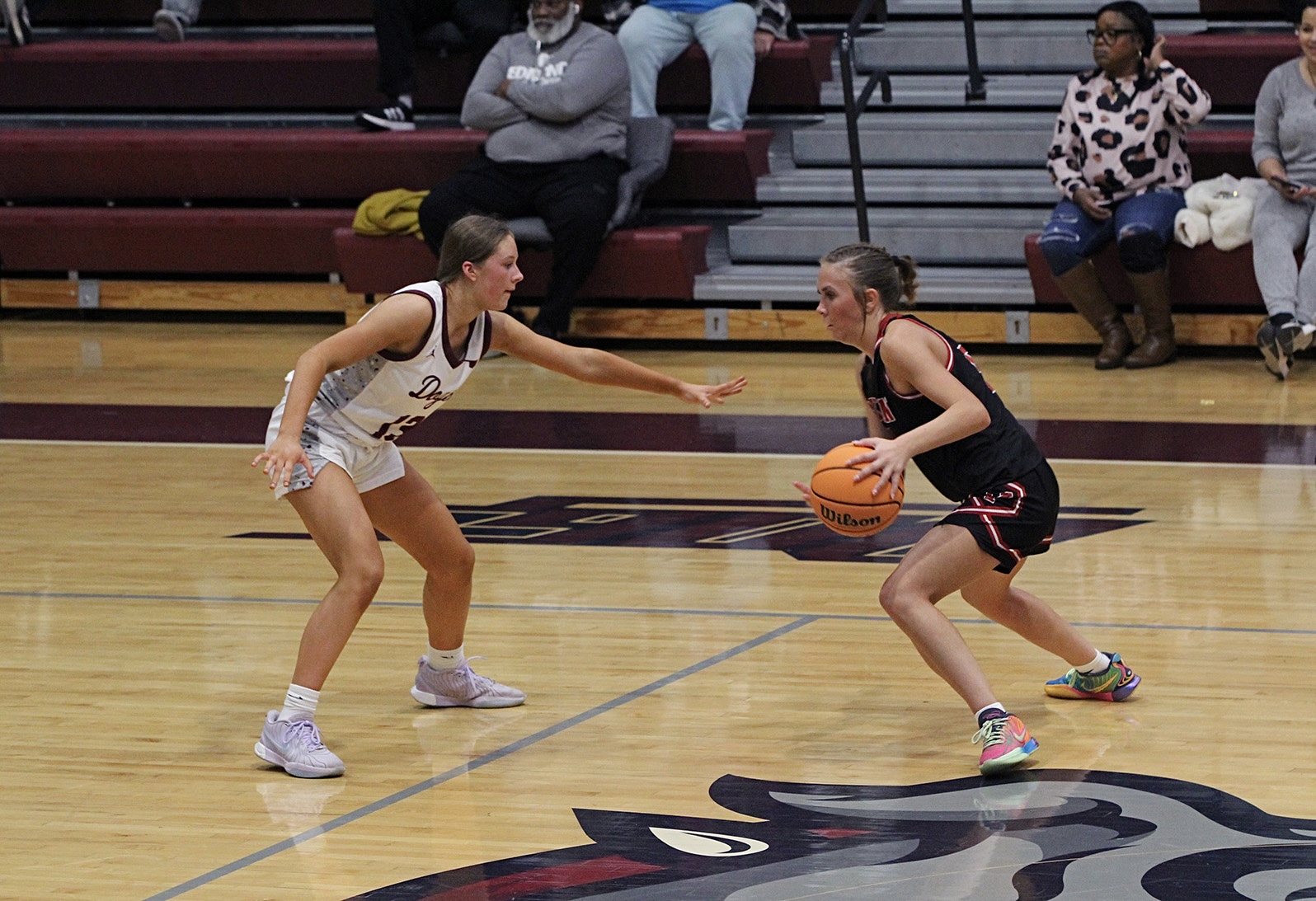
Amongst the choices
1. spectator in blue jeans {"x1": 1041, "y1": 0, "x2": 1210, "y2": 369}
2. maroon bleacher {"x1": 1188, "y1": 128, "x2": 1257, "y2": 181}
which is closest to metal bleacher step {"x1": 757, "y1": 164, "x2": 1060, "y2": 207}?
maroon bleacher {"x1": 1188, "y1": 128, "x2": 1257, "y2": 181}

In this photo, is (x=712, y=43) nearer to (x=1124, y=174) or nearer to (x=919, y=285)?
(x=919, y=285)

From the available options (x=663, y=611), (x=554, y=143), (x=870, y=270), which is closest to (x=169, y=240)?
(x=554, y=143)

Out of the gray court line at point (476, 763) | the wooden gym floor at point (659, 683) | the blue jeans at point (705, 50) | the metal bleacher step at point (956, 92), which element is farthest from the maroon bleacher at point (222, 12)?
the gray court line at point (476, 763)

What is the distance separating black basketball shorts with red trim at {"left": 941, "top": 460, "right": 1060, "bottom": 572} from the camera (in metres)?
3.88

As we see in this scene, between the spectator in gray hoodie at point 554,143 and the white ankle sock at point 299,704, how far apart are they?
5.67 m

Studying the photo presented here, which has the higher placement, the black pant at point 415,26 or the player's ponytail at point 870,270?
the black pant at point 415,26

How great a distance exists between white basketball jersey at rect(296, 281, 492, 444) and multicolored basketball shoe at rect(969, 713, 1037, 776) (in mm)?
1285

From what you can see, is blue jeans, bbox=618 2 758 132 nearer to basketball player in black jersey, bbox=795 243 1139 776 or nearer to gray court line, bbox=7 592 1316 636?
gray court line, bbox=7 592 1316 636

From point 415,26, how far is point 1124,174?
13.8ft

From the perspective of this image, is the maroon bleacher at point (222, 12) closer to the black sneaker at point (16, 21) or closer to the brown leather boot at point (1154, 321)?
the black sneaker at point (16, 21)

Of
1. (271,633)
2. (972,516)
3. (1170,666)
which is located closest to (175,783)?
(271,633)

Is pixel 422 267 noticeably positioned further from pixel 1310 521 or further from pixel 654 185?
pixel 1310 521

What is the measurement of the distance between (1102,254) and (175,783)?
6.38m

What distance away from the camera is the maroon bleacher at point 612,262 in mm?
9805
